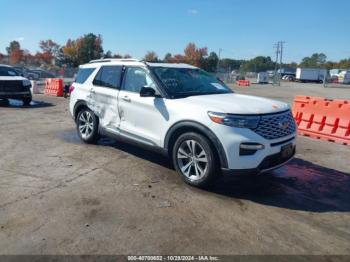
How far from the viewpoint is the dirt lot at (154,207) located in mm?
3668

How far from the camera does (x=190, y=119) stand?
17.0ft

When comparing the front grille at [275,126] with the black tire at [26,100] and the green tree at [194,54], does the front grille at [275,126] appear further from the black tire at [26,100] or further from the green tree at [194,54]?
the green tree at [194,54]

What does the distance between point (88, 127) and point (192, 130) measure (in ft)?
10.5

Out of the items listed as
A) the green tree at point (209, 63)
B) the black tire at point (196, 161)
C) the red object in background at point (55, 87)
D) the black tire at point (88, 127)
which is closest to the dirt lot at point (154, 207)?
the black tire at point (196, 161)

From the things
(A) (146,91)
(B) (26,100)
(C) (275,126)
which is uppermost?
(A) (146,91)

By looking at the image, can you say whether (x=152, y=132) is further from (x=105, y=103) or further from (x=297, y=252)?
(x=297, y=252)

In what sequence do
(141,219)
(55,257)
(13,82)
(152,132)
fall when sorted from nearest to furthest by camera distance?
1. (55,257)
2. (141,219)
3. (152,132)
4. (13,82)

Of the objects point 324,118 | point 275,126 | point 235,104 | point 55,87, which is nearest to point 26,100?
point 55,87

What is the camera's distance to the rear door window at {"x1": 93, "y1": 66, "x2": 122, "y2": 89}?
6.71 metres

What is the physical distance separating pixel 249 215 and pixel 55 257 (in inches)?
92.5

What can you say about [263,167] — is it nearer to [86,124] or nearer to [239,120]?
[239,120]

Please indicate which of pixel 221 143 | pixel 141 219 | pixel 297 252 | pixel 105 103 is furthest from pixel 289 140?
pixel 105 103

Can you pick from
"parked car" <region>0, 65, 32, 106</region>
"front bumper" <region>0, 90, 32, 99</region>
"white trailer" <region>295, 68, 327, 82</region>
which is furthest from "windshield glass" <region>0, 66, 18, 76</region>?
"white trailer" <region>295, 68, 327, 82</region>

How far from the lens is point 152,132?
5.86m
